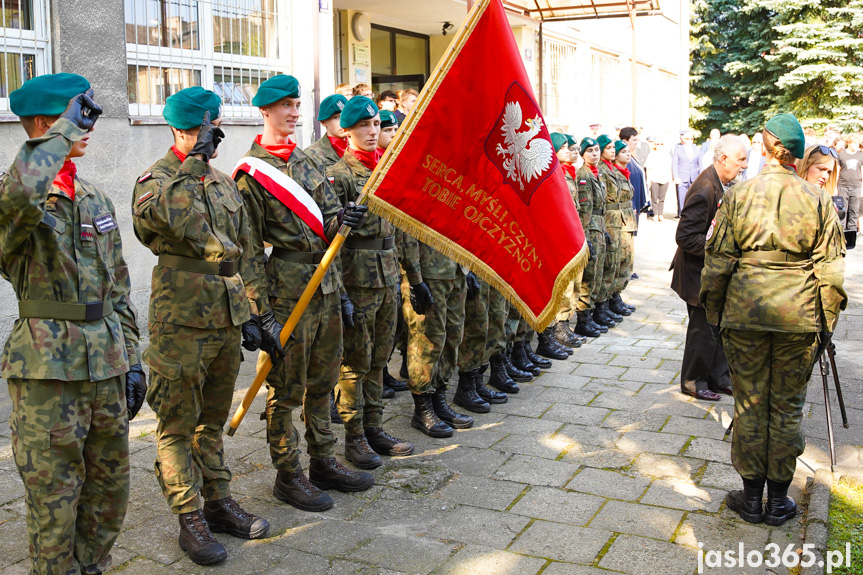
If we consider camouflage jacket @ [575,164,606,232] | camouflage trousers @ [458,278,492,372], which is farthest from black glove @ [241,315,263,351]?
camouflage jacket @ [575,164,606,232]

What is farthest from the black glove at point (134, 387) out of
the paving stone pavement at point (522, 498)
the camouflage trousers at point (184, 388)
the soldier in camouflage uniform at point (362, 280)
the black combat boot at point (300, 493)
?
the soldier in camouflage uniform at point (362, 280)

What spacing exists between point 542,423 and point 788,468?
6.31ft

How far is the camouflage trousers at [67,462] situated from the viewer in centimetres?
306

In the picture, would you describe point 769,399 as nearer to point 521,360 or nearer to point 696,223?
point 696,223

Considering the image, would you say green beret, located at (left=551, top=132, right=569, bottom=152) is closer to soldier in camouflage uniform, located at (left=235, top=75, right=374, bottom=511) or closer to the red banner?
the red banner

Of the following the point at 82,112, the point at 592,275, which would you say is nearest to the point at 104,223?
the point at 82,112

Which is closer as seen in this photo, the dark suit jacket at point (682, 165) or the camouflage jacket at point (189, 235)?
the camouflage jacket at point (189, 235)

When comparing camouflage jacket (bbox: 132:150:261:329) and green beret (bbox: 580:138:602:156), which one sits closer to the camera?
camouflage jacket (bbox: 132:150:261:329)

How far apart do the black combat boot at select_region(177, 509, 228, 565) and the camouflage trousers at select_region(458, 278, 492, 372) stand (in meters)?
2.77

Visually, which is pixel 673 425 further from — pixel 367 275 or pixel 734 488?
pixel 367 275

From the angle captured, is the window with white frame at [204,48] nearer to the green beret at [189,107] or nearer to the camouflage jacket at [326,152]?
the camouflage jacket at [326,152]

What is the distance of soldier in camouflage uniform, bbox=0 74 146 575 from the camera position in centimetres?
304

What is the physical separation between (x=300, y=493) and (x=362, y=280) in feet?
4.12

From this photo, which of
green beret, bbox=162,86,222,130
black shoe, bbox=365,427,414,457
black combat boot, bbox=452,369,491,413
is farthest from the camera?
black combat boot, bbox=452,369,491,413
